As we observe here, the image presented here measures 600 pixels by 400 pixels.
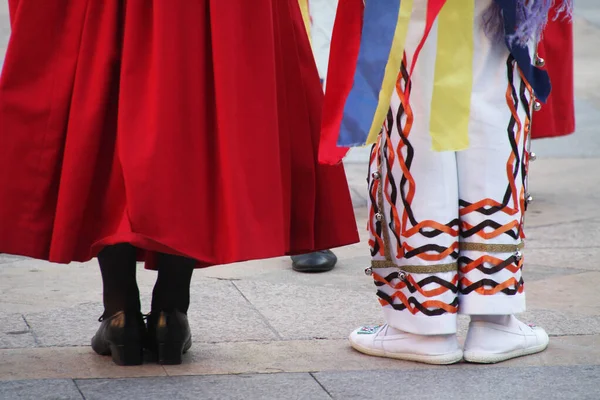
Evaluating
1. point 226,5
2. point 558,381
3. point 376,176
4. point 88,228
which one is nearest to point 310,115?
point 376,176

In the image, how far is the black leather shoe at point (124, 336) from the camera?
9.78ft

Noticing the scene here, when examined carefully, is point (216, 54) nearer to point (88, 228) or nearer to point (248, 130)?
point (248, 130)

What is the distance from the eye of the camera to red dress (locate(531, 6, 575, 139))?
5.03 metres

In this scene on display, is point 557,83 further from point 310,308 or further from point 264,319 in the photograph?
point 264,319

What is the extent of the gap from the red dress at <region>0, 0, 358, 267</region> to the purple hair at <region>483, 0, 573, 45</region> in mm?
575

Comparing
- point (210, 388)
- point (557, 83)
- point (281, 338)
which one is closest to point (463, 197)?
point (281, 338)

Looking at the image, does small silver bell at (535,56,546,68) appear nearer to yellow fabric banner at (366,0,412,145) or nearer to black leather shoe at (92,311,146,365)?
yellow fabric banner at (366,0,412,145)

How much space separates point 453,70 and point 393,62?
0.17 metres

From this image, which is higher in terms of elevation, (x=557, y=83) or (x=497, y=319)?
(x=557, y=83)

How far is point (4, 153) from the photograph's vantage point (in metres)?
2.89

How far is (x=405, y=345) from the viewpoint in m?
3.13

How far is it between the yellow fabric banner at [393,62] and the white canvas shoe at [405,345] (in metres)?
0.60

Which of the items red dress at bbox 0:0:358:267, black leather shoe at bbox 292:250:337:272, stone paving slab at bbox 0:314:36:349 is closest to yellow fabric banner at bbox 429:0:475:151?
red dress at bbox 0:0:358:267

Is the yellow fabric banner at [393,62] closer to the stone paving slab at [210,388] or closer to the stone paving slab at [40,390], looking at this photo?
the stone paving slab at [210,388]
